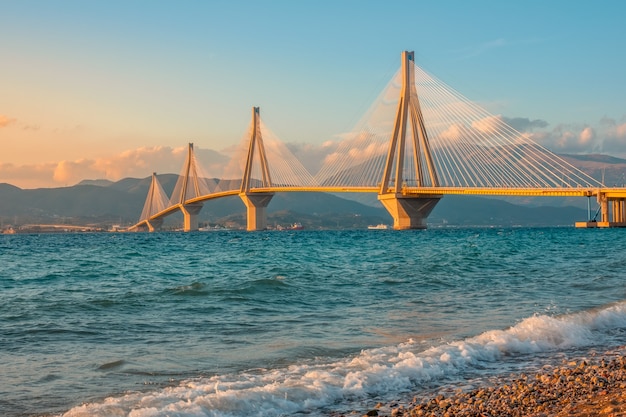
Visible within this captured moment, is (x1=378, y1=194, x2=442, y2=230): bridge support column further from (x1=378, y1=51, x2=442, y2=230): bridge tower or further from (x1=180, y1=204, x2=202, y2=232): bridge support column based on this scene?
(x1=180, y1=204, x2=202, y2=232): bridge support column

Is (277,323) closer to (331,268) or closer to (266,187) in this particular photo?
(331,268)

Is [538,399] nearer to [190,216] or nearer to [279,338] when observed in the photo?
[279,338]

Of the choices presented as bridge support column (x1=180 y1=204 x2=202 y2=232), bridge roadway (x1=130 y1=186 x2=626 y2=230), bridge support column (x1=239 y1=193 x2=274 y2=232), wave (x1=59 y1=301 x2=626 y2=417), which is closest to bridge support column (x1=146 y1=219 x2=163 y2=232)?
bridge support column (x1=180 y1=204 x2=202 y2=232)

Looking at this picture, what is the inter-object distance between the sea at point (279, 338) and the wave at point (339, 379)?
2 centimetres

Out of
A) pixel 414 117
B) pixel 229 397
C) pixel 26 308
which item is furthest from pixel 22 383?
pixel 414 117

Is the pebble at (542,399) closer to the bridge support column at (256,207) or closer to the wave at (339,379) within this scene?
the wave at (339,379)

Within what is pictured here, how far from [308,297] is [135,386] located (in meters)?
8.21

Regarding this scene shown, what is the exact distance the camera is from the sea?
22.9 ft

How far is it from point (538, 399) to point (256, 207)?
3184 inches

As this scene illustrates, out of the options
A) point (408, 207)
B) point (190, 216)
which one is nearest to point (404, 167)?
point (408, 207)

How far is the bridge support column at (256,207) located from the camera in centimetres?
8588

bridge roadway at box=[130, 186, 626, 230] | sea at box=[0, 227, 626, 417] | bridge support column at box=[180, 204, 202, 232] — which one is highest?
bridge roadway at box=[130, 186, 626, 230]

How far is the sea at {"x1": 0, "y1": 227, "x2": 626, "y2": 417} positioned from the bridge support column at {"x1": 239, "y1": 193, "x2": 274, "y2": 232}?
65.2 metres

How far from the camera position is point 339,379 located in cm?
746
